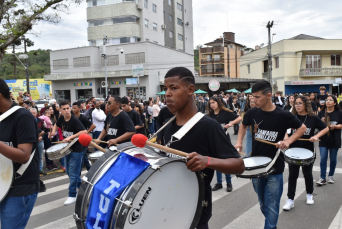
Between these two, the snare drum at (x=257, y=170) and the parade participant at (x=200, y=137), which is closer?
the parade participant at (x=200, y=137)

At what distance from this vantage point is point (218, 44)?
226ft

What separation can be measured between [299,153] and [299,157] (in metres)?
0.22

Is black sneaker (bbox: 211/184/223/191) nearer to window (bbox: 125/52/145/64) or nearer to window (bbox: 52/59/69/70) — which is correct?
window (bbox: 125/52/145/64)

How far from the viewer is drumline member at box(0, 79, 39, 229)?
284 cm

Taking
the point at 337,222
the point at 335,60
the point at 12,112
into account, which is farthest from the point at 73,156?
the point at 335,60

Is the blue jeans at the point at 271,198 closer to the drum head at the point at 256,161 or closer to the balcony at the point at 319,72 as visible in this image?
the drum head at the point at 256,161

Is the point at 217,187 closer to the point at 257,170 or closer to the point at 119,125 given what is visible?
the point at 119,125

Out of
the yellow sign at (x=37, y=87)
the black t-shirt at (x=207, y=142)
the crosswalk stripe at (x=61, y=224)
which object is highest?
the yellow sign at (x=37, y=87)

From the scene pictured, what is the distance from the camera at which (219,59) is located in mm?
66375

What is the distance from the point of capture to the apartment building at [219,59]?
66.1m

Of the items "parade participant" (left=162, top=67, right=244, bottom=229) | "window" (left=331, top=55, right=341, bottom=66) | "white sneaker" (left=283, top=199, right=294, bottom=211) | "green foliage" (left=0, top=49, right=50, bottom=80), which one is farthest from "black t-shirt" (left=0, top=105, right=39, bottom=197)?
"green foliage" (left=0, top=49, right=50, bottom=80)

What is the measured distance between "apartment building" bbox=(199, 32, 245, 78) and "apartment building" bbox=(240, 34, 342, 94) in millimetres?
24889

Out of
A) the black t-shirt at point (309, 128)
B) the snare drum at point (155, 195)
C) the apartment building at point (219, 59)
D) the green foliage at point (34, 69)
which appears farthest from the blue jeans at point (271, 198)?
the apartment building at point (219, 59)

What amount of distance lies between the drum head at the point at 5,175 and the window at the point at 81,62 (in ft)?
120
